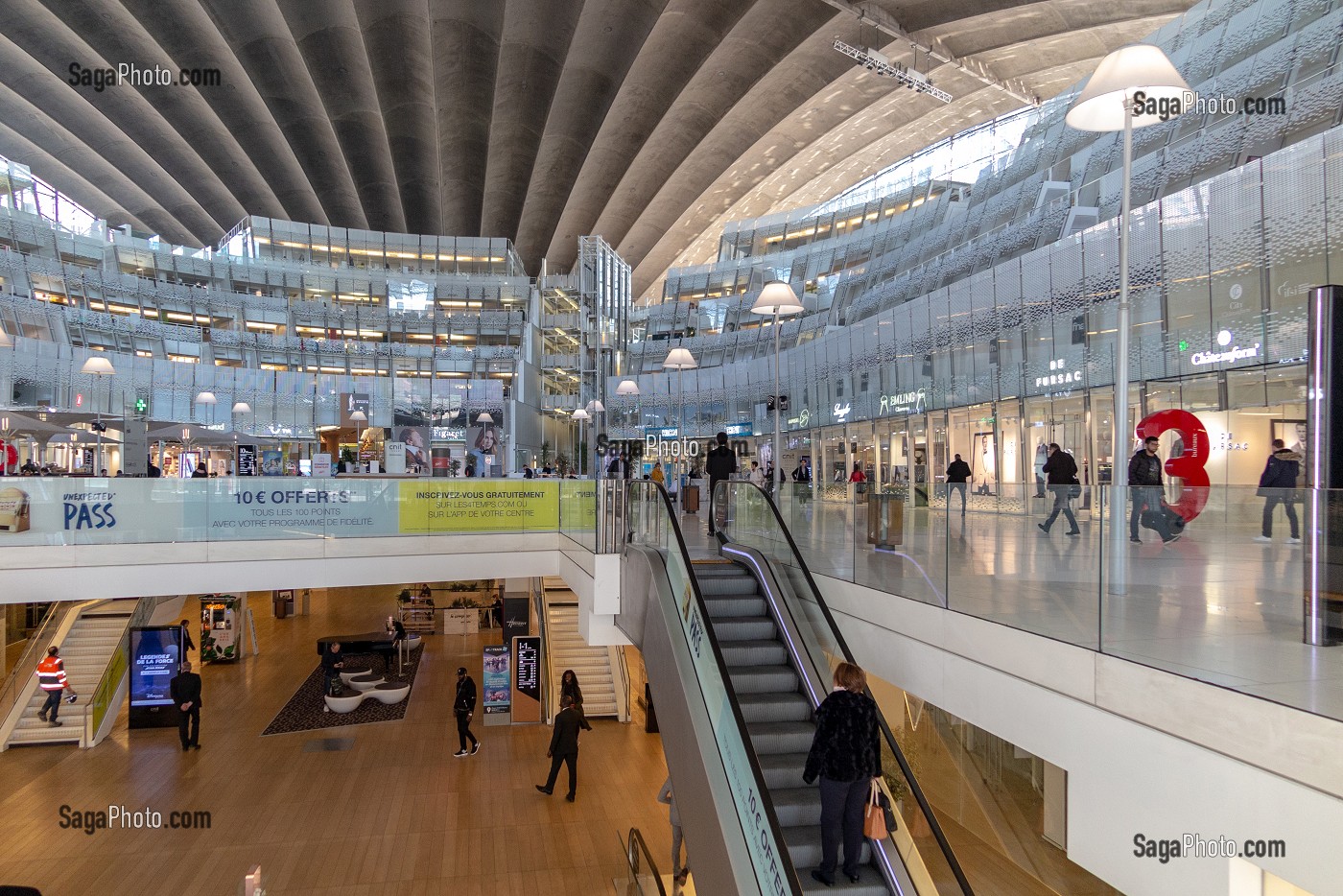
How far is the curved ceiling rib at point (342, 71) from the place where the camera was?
34188mm

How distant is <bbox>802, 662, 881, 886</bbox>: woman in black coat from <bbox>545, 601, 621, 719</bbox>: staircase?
38.2 ft

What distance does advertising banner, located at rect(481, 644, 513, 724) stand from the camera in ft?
55.5

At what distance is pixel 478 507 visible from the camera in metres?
14.5

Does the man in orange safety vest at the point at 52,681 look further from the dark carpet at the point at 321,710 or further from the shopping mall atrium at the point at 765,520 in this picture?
the dark carpet at the point at 321,710

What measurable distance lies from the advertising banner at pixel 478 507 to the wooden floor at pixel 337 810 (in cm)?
410

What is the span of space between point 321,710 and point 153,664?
10.8 ft

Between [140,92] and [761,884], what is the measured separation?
46.8 m

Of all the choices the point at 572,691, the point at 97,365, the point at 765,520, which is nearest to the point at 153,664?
the point at 97,365

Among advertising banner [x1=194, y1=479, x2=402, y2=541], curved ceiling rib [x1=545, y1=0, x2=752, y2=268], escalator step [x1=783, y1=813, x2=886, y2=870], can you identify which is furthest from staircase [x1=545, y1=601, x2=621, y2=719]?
curved ceiling rib [x1=545, y1=0, x2=752, y2=268]

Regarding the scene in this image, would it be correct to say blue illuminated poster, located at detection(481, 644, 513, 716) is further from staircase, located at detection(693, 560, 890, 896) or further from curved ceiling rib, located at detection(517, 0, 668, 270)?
curved ceiling rib, located at detection(517, 0, 668, 270)

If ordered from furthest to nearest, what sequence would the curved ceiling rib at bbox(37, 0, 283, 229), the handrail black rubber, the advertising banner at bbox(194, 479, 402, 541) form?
the curved ceiling rib at bbox(37, 0, 283, 229) < the advertising banner at bbox(194, 479, 402, 541) < the handrail black rubber

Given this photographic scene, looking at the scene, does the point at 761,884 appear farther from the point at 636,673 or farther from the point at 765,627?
the point at 636,673

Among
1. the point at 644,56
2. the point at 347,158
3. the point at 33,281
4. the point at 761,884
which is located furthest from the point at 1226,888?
the point at 347,158

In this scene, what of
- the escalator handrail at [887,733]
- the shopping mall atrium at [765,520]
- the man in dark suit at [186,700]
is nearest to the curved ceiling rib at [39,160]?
the shopping mall atrium at [765,520]
